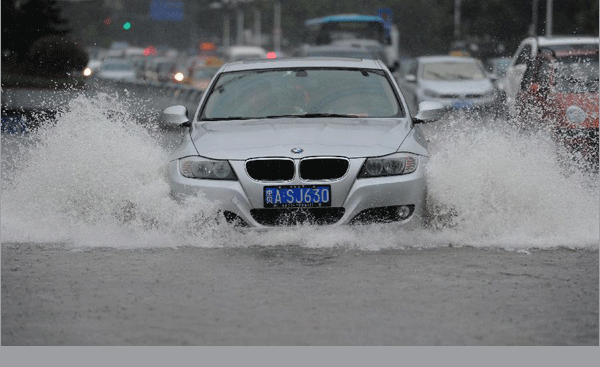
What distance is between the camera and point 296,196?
9148 mm

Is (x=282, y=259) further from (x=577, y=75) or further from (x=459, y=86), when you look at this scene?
(x=459, y=86)

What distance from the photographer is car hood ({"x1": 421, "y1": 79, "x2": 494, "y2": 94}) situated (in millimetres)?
30875

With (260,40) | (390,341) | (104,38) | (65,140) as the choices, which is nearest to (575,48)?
(65,140)

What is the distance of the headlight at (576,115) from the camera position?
15.8 meters

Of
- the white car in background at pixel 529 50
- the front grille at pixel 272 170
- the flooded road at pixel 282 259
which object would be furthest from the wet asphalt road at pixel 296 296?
the white car in background at pixel 529 50

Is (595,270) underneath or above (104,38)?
above

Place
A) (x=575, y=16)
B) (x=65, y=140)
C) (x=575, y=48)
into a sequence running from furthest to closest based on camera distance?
(x=575, y=16) < (x=575, y=48) < (x=65, y=140)

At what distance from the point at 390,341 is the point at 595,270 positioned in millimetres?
2728

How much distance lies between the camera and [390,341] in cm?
597

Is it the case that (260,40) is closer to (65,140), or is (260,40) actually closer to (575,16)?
(575,16)

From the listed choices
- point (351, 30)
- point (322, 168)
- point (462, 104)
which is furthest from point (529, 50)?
point (351, 30)

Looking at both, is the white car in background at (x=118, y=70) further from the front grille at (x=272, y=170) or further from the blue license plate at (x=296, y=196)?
the blue license plate at (x=296, y=196)

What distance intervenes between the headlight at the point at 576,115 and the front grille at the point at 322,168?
720cm

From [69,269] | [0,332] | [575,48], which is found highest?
[0,332]
